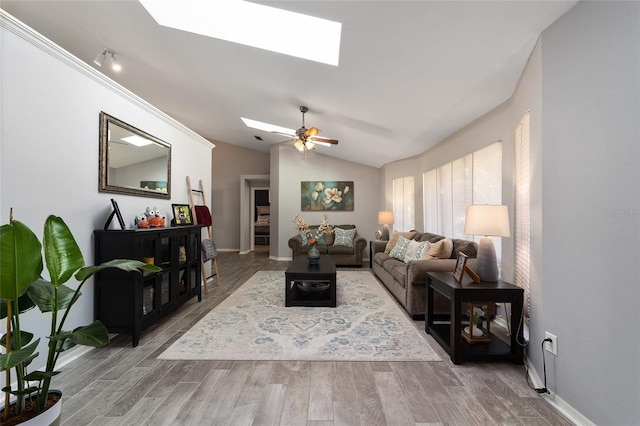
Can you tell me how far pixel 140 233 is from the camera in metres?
2.49

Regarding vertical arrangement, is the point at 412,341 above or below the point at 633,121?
below

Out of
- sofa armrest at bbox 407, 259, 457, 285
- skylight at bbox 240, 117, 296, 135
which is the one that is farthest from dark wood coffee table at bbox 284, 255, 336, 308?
skylight at bbox 240, 117, 296, 135

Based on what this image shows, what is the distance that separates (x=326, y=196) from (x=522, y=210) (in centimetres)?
500

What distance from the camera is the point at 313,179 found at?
7062 millimetres

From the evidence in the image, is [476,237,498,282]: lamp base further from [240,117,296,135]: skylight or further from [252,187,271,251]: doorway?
[252,187,271,251]: doorway

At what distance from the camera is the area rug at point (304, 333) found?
89.0 inches

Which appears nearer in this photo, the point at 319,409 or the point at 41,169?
the point at 319,409

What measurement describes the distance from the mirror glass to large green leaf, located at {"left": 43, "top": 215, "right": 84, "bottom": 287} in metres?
1.50

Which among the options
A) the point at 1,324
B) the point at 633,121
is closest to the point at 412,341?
the point at 633,121

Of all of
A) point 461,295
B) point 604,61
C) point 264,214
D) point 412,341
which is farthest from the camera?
point 264,214

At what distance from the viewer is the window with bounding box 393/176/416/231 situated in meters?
5.75

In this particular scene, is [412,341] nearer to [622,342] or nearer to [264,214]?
[622,342]

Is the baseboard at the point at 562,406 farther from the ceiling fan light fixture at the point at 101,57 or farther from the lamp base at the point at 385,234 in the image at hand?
the ceiling fan light fixture at the point at 101,57

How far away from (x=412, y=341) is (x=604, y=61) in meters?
2.36
